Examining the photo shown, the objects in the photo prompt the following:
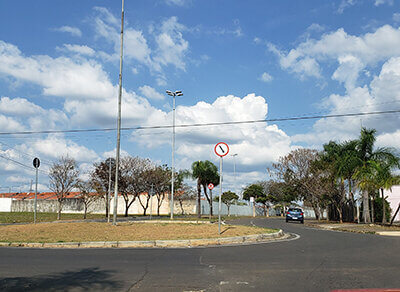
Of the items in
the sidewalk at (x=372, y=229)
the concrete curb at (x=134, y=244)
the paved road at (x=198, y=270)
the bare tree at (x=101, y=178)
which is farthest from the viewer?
the bare tree at (x=101, y=178)

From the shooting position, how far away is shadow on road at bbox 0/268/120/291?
622cm

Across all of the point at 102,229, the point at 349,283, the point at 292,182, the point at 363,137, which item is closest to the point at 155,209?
the point at 292,182

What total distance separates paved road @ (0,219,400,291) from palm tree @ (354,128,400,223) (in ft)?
58.0

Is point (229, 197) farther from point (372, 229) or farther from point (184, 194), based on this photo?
point (372, 229)

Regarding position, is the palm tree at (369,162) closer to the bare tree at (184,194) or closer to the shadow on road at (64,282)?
the shadow on road at (64,282)

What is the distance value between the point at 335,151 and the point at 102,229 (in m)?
26.4

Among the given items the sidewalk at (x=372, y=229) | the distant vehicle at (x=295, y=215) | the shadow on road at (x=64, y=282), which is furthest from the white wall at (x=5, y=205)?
the shadow on road at (x=64, y=282)

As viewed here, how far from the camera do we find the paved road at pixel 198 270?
253 inches

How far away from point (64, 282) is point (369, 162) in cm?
2724

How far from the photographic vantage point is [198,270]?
7887 mm

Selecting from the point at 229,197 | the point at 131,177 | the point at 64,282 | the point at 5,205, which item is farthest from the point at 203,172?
the point at 64,282

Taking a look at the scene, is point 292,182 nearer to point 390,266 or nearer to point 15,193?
point 390,266

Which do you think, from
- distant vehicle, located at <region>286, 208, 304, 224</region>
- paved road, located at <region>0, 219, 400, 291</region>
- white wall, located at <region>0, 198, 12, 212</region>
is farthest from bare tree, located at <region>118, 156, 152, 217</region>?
paved road, located at <region>0, 219, 400, 291</region>

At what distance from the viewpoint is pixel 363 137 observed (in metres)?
29.8
